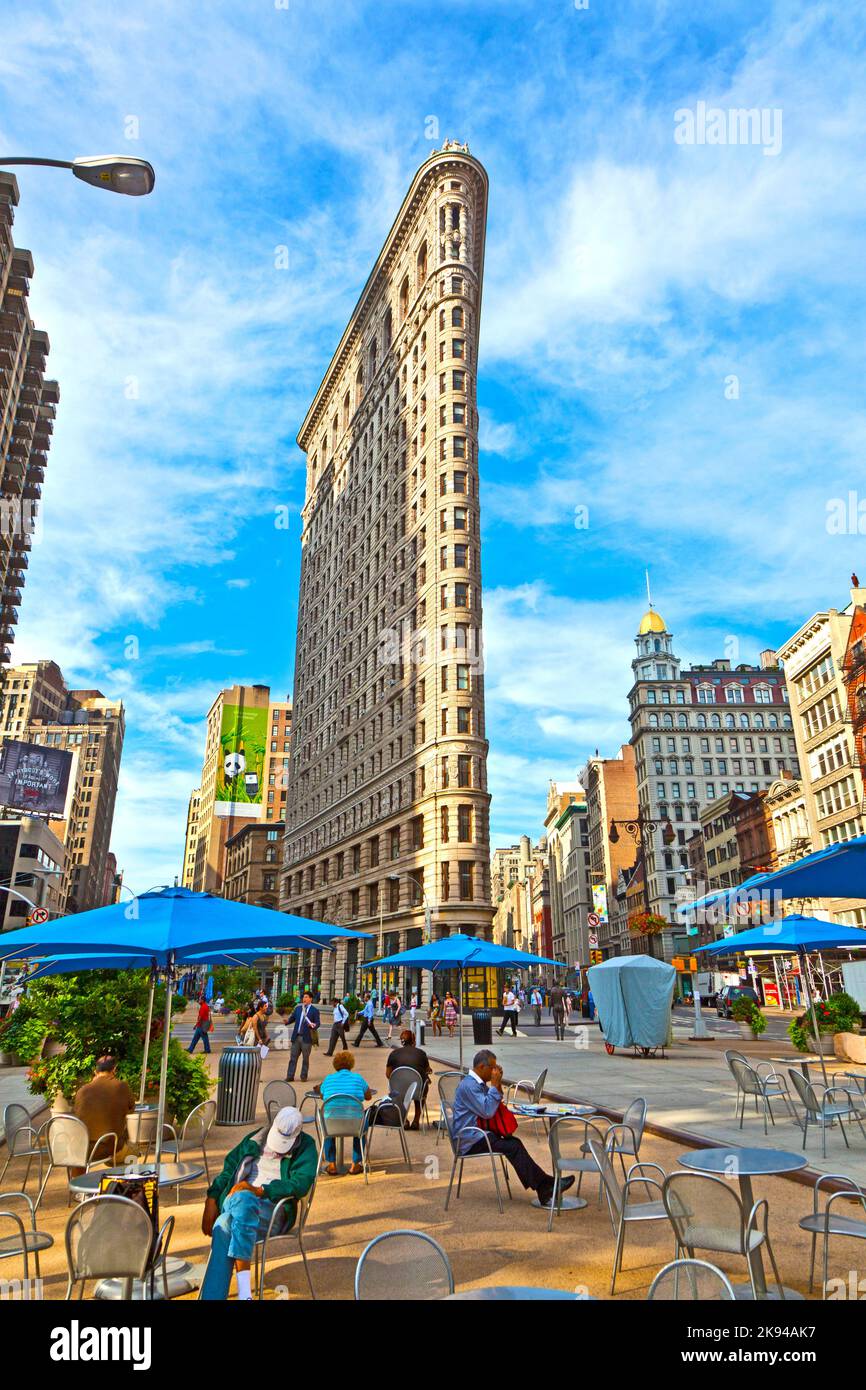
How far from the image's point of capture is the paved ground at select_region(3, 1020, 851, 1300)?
658 centimetres

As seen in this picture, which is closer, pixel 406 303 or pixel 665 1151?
pixel 665 1151

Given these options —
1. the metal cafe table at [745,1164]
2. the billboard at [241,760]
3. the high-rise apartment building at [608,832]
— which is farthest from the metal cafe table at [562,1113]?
the high-rise apartment building at [608,832]

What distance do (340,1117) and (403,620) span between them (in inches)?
2224

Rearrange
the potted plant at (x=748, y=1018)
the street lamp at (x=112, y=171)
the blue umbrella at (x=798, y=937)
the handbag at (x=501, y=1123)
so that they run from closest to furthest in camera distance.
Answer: the street lamp at (x=112, y=171)
the handbag at (x=501, y=1123)
the blue umbrella at (x=798, y=937)
the potted plant at (x=748, y=1018)

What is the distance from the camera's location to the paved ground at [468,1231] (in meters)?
6.58

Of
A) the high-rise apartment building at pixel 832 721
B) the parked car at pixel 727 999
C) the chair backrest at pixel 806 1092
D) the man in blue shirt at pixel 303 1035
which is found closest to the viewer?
the chair backrest at pixel 806 1092

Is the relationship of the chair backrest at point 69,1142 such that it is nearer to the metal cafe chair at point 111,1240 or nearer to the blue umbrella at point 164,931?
the blue umbrella at point 164,931

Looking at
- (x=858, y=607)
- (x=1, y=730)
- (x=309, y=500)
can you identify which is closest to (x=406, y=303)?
(x=309, y=500)

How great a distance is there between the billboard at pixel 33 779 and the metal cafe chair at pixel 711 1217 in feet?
302

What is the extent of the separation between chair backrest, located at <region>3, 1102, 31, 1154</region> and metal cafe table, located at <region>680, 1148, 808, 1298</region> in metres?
7.59

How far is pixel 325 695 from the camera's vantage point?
86062mm
